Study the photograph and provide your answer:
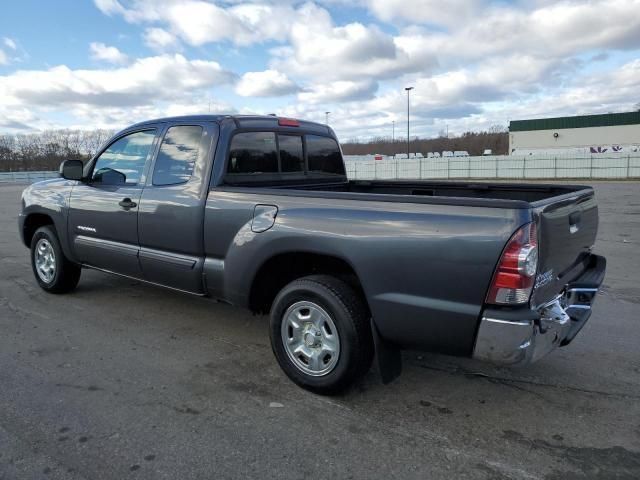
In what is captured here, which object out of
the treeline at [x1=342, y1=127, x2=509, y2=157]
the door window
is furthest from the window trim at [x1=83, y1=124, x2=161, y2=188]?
the treeline at [x1=342, y1=127, x2=509, y2=157]

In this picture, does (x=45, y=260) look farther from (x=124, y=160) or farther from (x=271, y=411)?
(x=271, y=411)

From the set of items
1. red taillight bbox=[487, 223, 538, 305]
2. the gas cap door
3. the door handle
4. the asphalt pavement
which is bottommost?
the asphalt pavement

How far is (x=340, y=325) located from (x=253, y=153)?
1.87m

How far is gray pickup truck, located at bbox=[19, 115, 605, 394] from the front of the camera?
2.78 meters

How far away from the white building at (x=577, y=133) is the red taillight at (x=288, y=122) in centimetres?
5678

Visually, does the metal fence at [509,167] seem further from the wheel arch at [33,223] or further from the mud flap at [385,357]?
the mud flap at [385,357]

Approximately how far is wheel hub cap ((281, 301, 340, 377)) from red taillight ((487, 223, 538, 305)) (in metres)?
1.08

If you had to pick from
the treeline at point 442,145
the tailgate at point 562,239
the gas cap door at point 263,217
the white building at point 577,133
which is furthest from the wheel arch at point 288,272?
the treeline at point 442,145

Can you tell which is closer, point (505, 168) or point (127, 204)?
point (127, 204)

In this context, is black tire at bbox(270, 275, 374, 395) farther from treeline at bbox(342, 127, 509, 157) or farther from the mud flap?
treeline at bbox(342, 127, 509, 157)

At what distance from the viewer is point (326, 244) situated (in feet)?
10.8

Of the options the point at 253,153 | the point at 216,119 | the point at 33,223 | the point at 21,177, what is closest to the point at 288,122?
the point at 253,153

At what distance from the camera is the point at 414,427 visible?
3107 millimetres

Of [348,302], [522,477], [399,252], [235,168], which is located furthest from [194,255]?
[522,477]
